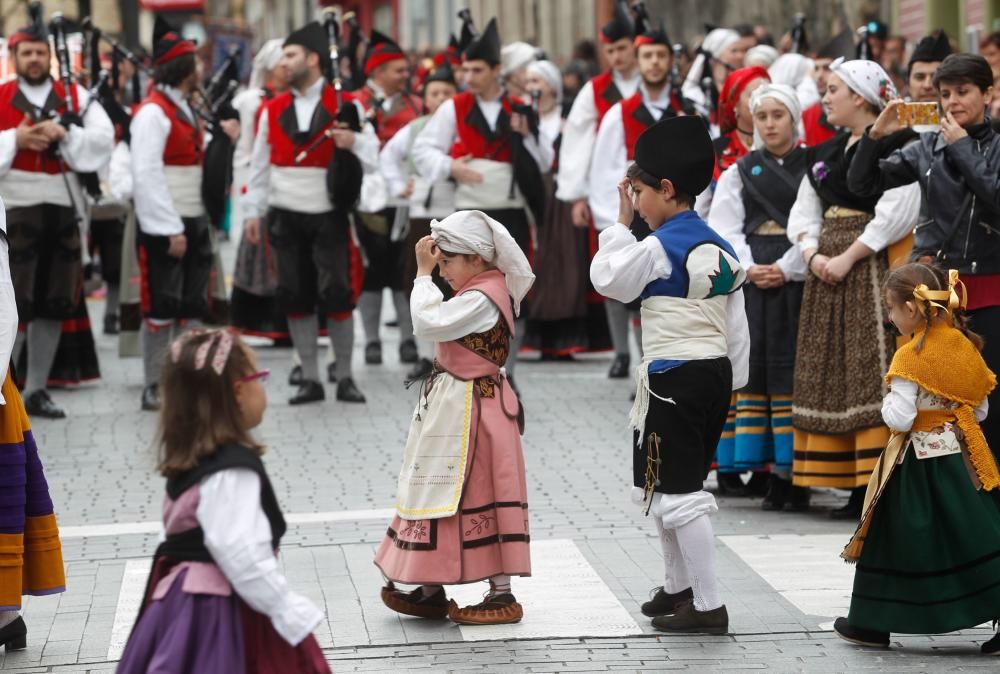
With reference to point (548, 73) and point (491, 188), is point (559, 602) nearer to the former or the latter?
point (491, 188)

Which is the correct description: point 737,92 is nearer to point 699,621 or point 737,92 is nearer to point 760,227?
point 760,227

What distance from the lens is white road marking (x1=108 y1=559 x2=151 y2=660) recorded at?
246 inches

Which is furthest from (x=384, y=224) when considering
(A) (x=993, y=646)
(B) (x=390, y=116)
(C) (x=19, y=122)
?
(A) (x=993, y=646)

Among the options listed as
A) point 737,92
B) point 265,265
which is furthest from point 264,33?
point 737,92

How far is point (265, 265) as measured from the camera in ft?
46.1

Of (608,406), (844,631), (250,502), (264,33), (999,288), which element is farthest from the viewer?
(264,33)

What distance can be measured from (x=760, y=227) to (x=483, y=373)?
243 cm

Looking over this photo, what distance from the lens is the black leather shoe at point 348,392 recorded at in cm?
1188

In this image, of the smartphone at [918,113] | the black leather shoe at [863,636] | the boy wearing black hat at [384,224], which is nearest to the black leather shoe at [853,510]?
the smartphone at [918,113]

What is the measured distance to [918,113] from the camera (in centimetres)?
733

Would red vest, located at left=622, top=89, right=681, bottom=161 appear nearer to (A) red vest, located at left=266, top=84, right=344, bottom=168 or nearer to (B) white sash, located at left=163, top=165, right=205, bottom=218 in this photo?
(A) red vest, located at left=266, top=84, right=344, bottom=168

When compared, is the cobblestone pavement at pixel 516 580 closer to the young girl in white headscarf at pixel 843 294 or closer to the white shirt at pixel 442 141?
the young girl in white headscarf at pixel 843 294

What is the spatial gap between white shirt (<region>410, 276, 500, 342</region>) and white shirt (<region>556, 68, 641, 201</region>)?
591 cm

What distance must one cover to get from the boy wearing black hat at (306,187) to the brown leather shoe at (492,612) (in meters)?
5.35
